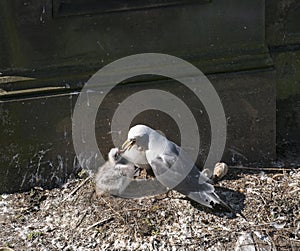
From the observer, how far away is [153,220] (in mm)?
4352

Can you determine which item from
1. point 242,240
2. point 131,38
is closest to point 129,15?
point 131,38

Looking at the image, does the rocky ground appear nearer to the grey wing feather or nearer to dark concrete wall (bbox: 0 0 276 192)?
the grey wing feather

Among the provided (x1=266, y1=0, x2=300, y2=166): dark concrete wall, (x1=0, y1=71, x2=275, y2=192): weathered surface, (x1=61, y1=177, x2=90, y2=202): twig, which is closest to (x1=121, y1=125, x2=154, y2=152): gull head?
(x1=0, y1=71, x2=275, y2=192): weathered surface

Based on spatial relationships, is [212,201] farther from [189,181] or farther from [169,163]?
[169,163]

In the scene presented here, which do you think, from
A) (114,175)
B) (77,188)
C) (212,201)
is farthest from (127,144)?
(212,201)

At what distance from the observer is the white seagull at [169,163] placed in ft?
14.7

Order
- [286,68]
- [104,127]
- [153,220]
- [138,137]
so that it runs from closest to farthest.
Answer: [153,220], [138,137], [104,127], [286,68]

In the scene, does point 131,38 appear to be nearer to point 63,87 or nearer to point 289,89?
point 63,87

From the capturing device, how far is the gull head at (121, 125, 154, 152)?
463 centimetres

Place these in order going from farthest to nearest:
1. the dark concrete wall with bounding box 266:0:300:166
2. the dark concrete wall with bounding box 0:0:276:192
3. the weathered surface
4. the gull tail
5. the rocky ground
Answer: the dark concrete wall with bounding box 266:0:300:166 < the weathered surface < the dark concrete wall with bounding box 0:0:276:192 < the gull tail < the rocky ground

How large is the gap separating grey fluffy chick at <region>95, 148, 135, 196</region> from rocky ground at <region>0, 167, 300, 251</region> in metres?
0.06

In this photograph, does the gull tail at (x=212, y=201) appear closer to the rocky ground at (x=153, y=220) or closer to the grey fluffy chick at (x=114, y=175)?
the rocky ground at (x=153, y=220)

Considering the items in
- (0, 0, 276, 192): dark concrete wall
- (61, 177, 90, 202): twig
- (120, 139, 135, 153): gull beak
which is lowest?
(61, 177, 90, 202): twig

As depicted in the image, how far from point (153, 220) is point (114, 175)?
465mm
